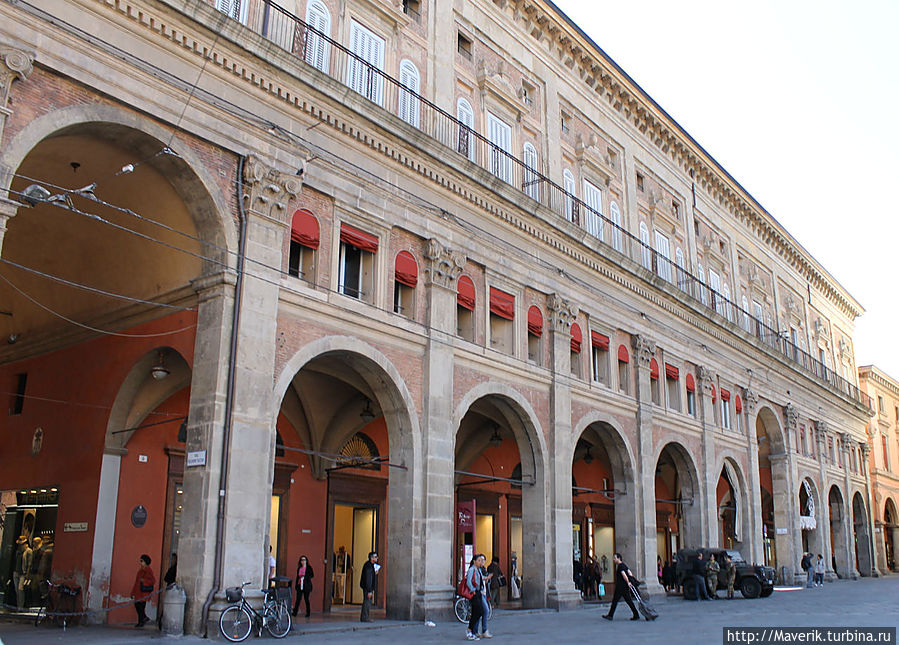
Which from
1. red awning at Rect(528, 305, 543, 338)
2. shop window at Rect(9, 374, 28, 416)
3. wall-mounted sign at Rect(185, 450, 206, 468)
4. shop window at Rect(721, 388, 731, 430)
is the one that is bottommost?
wall-mounted sign at Rect(185, 450, 206, 468)

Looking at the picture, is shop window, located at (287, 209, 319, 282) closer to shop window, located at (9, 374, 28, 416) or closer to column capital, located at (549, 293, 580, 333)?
shop window, located at (9, 374, 28, 416)

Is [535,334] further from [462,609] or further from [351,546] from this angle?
[462,609]

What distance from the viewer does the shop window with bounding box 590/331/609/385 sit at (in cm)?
2548

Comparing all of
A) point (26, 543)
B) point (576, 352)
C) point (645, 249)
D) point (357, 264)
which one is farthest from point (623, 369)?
point (26, 543)

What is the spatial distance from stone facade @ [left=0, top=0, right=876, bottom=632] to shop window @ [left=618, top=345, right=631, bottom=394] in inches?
3.6

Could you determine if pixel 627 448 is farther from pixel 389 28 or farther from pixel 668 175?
pixel 389 28

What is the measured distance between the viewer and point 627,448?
25.6 metres

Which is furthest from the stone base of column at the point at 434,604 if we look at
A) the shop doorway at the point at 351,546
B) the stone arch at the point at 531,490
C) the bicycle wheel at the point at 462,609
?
the shop doorway at the point at 351,546

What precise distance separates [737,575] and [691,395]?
254 inches

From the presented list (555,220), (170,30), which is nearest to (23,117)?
(170,30)

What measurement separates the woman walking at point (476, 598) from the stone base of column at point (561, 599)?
6.37 m

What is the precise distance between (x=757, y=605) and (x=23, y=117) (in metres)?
21.8

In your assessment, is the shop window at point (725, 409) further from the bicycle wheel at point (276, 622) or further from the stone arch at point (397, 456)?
the bicycle wheel at point (276, 622)

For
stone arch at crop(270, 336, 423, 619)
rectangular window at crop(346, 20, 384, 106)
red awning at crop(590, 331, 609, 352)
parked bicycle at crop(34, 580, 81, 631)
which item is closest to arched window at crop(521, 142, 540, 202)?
red awning at crop(590, 331, 609, 352)
